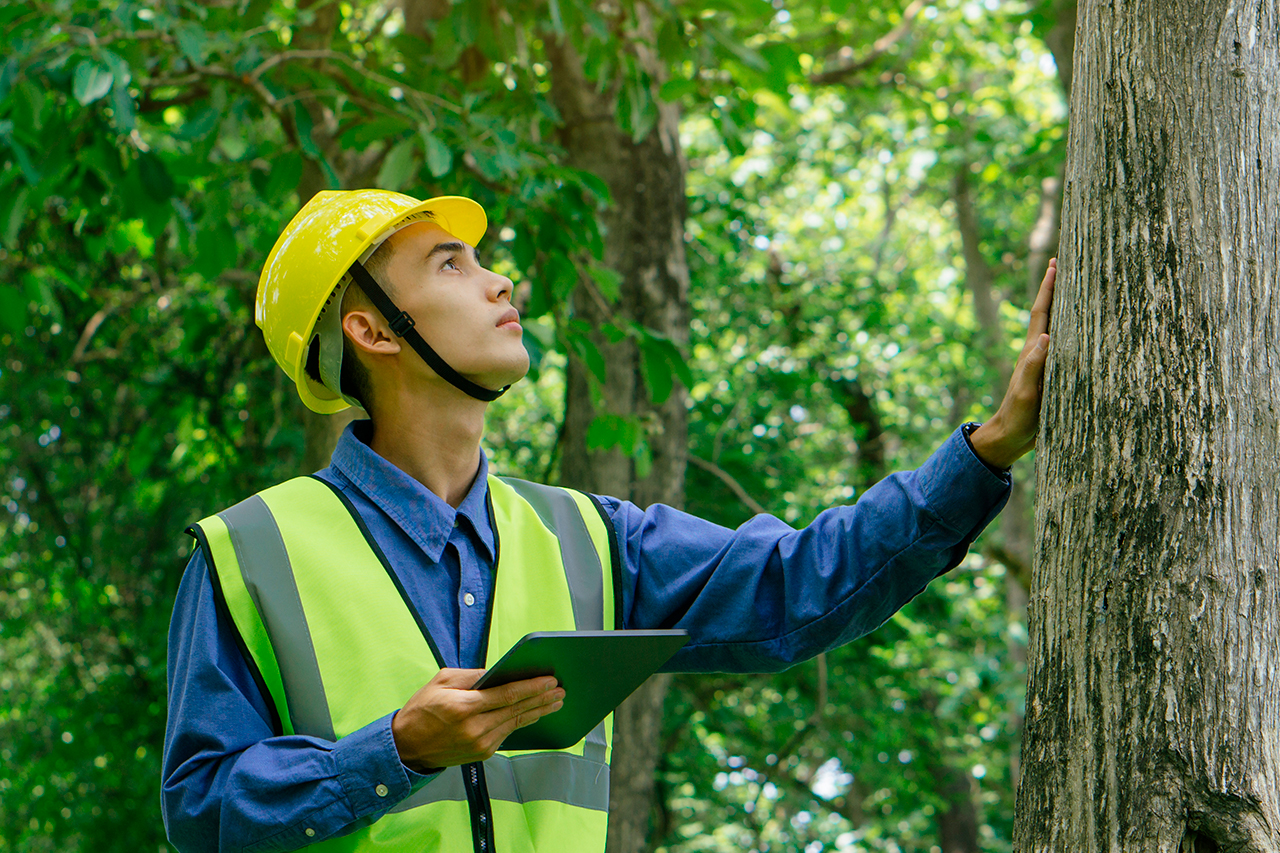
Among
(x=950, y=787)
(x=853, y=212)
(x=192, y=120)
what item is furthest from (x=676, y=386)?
(x=853, y=212)

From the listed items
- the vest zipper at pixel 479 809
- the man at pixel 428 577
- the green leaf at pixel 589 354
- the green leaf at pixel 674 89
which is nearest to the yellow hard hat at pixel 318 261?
the man at pixel 428 577

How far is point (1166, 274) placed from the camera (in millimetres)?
1354

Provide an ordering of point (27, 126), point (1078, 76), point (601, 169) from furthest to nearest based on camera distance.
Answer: point (601, 169) → point (27, 126) → point (1078, 76)

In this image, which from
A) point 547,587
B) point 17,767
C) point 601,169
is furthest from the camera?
point 17,767

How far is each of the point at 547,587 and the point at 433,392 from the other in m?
0.39

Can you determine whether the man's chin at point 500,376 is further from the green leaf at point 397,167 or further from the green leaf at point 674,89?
the green leaf at point 674,89

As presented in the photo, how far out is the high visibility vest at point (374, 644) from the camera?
1.59 m

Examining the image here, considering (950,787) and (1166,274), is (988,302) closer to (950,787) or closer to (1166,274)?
(950,787)

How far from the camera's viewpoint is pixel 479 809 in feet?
5.31

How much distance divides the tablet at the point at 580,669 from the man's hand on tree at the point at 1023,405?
53 cm

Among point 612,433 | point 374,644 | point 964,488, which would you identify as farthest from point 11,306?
point 964,488

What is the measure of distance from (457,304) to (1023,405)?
0.94 m

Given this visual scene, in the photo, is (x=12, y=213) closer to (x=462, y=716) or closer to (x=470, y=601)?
(x=470, y=601)

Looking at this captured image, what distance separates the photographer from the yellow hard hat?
78.0 inches
